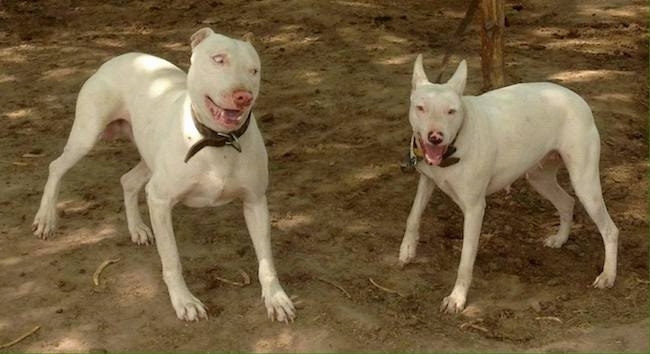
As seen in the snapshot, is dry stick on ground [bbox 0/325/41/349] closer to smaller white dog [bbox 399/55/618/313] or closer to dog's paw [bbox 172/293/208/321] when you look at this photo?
dog's paw [bbox 172/293/208/321]

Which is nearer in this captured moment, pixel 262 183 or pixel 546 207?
pixel 262 183

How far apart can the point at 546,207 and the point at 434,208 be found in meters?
0.93

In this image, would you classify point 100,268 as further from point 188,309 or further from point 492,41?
point 492,41

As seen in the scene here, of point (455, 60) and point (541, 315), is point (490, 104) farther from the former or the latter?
point (455, 60)

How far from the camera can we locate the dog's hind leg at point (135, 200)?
6.27 meters

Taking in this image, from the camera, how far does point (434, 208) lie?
711 centimetres

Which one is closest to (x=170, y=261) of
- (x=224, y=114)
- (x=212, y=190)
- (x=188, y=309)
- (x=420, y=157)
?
(x=188, y=309)

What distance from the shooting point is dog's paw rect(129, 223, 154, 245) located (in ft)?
20.5

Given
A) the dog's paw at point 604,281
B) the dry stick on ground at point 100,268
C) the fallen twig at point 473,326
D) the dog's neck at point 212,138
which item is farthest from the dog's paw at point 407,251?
the dry stick on ground at point 100,268

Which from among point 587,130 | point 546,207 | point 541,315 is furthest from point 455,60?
point 541,315

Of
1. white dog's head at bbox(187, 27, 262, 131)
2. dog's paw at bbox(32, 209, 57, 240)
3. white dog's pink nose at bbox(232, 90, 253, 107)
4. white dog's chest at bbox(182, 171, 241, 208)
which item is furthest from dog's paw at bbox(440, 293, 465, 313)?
dog's paw at bbox(32, 209, 57, 240)

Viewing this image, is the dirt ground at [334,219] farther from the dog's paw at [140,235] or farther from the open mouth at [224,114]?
the open mouth at [224,114]

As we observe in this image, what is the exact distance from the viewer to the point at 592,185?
19.1 ft

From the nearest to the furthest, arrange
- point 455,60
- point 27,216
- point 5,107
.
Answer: point 27,216 → point 5,107 → point 455,60
